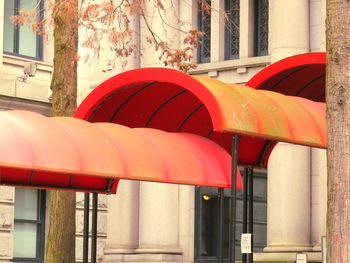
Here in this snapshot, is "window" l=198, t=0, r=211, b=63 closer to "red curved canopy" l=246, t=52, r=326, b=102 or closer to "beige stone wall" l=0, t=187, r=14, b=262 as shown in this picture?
"beige stone wall" l=0, t=187, r=14, b=262

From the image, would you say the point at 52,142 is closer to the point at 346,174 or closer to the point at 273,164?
the point at 346,174

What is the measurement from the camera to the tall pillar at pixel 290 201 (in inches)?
1150

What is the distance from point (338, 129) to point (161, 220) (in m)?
17.6

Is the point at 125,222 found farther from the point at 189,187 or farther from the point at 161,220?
the point at 189,187

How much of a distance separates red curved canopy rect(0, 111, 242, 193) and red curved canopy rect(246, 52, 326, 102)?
2.06m

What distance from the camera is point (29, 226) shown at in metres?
33.6

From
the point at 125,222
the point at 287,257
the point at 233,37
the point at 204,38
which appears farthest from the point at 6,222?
the point at 287,257

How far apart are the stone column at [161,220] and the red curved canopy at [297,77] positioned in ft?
34.0

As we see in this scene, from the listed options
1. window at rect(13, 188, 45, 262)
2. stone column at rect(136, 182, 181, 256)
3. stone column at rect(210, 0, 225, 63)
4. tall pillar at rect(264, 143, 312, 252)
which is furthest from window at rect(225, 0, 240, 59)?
window at rect(13, 188, 45, 262)

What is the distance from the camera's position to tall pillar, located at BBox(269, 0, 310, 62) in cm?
2958

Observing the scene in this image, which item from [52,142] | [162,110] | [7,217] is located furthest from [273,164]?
[52,142]

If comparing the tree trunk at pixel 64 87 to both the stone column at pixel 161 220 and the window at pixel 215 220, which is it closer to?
the window at pixel 215 220

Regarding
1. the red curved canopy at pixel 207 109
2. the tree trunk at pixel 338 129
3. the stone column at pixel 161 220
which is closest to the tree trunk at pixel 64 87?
the red curved canopy at pixel 207 109

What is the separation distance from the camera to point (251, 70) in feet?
102
